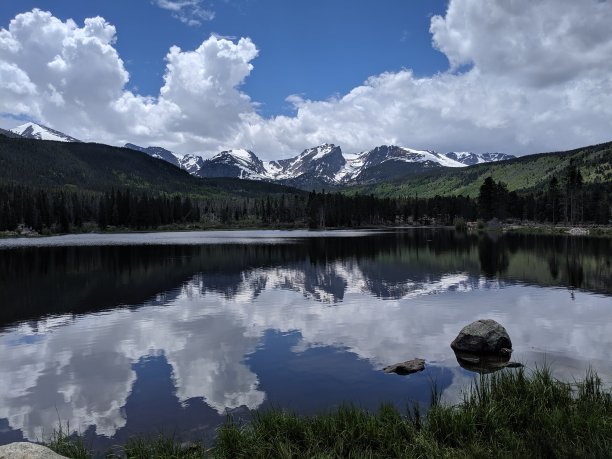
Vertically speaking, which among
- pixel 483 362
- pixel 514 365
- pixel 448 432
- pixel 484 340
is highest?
pixel 448 432

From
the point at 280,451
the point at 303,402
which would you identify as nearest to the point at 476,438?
the point at 280,451

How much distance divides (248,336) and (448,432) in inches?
758

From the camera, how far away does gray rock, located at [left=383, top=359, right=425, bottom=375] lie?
74.5ft

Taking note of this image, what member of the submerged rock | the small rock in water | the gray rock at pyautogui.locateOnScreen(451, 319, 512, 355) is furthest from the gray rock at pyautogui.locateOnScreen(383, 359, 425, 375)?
the small rock in water

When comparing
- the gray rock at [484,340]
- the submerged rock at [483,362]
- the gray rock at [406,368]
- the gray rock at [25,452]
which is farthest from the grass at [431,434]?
the gray rock at [484,340]

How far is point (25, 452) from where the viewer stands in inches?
386

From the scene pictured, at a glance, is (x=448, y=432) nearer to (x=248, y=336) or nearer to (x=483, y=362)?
(x=483, y=362)

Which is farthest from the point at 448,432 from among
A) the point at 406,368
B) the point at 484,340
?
the point at 484,340

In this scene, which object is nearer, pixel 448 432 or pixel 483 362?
pixel 448 432

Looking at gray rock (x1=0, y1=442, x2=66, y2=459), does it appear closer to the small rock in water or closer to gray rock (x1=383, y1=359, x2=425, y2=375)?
gray rock (x1=383, y1=359, x2=425, y2=375)

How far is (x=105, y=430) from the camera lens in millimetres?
16953

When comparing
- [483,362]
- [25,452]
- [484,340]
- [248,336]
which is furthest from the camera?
[248,336]

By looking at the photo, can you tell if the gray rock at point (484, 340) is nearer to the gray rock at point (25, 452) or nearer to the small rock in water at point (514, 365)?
the small rock in water at point (514, 365)

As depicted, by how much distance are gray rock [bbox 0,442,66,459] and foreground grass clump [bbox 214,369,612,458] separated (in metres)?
4.77
